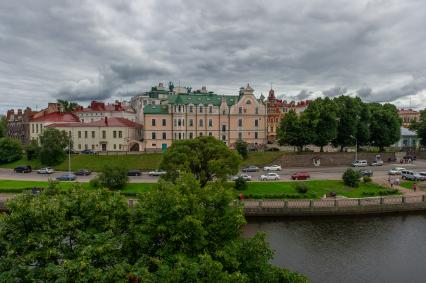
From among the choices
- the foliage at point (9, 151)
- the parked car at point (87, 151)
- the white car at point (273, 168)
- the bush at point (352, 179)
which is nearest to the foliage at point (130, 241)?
the bush at point (352, 179)

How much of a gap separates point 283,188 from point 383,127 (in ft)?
133

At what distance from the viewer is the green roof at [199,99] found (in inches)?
3307

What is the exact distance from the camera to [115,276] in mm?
14305

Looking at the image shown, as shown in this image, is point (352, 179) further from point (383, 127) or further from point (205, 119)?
point (205, 119)

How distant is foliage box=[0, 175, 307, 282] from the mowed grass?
4929 cm

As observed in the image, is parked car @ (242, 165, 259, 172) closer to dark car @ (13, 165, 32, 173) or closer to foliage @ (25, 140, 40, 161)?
dark car @ (13, 165, 32, 173)

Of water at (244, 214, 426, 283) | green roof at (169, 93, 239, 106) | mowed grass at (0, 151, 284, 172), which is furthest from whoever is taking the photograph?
green roof at (169, 93, 239, 106)

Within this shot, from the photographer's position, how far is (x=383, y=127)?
78.2 metres

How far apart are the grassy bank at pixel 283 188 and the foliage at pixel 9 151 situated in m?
20.3

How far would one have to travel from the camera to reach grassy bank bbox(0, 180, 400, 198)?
46.4 metres

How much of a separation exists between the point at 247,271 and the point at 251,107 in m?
72.7

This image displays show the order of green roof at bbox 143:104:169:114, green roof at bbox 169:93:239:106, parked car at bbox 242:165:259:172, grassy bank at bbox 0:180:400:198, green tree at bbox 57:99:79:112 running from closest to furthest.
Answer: grassy bank at bbox 0:180:400:198 → parked car at bbox 242:165:259:172 → green roof at bbox 143:104:169:114 → green roof at bbox 169:93:239:106 → green tree at bbox 57:99:79:112

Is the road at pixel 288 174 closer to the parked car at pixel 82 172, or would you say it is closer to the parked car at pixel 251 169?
the parked car at pixel 82 172

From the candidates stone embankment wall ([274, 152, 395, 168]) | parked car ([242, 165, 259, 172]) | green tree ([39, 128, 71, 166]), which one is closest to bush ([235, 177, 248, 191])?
parked car ([242, 165, 259, 172])
